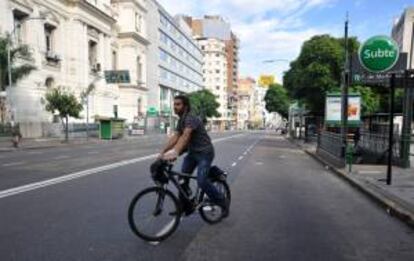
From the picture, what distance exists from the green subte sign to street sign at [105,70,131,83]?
53684mm

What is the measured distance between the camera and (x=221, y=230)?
7.65m

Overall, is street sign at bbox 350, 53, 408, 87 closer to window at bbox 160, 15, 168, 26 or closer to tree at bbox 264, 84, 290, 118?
tree at bbox 264, 84, 290, 118

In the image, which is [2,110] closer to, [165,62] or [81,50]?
[81,50]

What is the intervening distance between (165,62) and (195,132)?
9863 cm

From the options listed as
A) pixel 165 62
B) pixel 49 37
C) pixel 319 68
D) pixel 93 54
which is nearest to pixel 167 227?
pixel 319 68

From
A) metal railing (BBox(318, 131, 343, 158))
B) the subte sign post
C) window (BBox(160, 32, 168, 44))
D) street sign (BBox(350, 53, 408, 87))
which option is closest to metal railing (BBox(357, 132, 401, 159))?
metal railing (BBox(318, 131, 343, 158))

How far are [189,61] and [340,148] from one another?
110257 millimetres

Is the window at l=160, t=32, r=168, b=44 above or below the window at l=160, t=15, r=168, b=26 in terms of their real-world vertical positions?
below

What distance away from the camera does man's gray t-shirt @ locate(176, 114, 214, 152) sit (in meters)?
7.30

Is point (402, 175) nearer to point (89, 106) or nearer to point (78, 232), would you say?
point (78, 232)

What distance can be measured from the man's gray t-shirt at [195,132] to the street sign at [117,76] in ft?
200

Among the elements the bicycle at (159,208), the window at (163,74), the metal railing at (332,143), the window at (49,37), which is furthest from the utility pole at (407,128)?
the window at (163,74)

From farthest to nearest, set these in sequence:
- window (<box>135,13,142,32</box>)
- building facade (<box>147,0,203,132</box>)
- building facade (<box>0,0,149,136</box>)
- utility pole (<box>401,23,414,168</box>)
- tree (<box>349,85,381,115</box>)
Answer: building facade (<box>147,0,203,132</box>), window (<box>135,13,142,32</box>), building facade (<box>0,0,149,136</box>), tree (<box>349,85,381,115</box>), utility pole (<box>401,23,414,168</box>)

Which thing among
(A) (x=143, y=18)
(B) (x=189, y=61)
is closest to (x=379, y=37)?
(A) (x=143, y=18)
